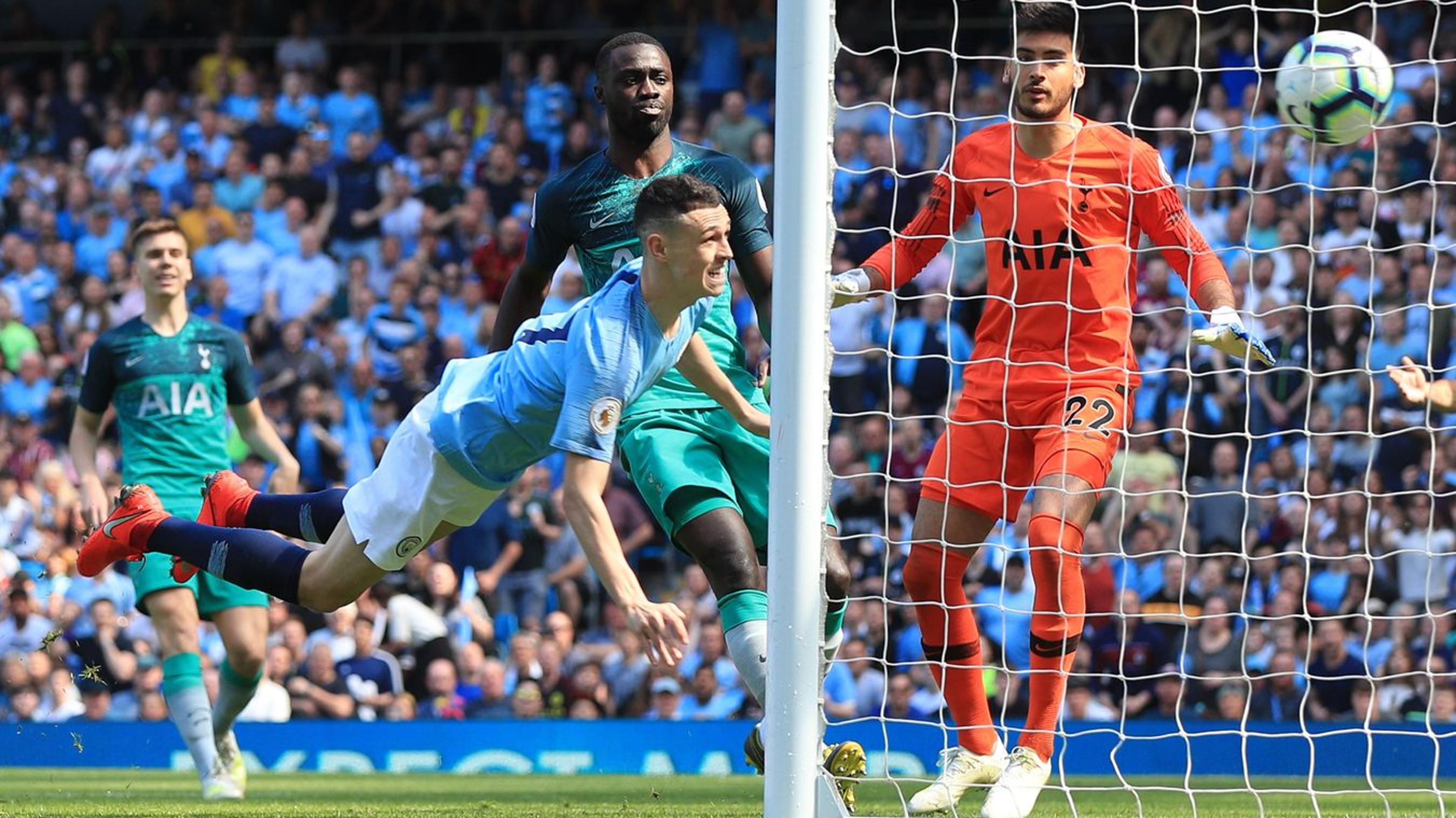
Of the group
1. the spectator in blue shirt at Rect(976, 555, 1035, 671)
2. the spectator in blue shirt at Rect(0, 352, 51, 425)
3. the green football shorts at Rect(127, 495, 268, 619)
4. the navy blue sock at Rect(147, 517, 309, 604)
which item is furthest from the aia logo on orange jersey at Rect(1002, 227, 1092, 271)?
the spectator in blue shirt at Rect(0, 352, 51, 425)

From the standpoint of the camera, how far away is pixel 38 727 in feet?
35.9

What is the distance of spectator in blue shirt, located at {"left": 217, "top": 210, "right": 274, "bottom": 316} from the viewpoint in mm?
14875

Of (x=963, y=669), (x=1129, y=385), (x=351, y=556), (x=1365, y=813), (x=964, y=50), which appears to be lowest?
(x=1365, y=813)

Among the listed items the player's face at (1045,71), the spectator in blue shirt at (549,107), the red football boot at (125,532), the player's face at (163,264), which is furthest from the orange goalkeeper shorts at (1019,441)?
the spectator in blue shirt at (549,107)

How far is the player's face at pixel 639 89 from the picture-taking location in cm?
611

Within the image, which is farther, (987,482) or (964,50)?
(964,50)

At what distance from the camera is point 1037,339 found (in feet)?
19.9

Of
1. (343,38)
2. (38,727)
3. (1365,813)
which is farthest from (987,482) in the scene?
(343,38)

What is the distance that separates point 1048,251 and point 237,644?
13.4 ft

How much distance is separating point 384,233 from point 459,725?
220 inches

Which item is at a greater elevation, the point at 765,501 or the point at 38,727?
the point at 765,501

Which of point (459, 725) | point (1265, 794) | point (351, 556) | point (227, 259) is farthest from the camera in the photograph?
point (227, 259)

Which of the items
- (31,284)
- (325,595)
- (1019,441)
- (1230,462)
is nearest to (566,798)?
(325,595)

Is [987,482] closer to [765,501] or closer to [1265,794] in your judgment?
[765,501]
